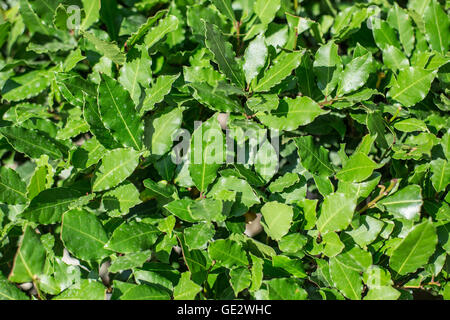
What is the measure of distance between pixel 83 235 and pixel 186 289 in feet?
1.03

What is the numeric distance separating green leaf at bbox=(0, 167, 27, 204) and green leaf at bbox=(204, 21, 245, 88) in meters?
0.71

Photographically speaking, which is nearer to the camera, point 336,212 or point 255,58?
point 336,212

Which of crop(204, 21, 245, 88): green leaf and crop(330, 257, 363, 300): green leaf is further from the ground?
crop(204, 21, 245, 88): green leaf

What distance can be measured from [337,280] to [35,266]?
82cm

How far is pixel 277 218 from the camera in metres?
1.15

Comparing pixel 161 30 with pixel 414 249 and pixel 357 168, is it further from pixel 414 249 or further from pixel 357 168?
pixel 414 249

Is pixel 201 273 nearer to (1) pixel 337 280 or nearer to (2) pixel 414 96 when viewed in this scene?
(1) pixel 337 280

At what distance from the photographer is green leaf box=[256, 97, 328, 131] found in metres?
1.18

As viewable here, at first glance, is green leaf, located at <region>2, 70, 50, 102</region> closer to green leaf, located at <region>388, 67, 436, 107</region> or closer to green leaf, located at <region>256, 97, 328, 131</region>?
green leaf, located at <region>256, 97, 328, 131</region>

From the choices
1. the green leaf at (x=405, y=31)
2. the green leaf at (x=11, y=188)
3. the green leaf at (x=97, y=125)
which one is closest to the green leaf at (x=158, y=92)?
the green leaf at (x=97, y=125)

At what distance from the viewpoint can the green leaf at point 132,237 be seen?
1.11 m

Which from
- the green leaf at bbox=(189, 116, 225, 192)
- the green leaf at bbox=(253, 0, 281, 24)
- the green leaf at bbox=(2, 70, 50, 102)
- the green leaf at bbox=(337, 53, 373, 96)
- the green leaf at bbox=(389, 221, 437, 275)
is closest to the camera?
the green leaf at bbox=(389, 221, 437, 275)

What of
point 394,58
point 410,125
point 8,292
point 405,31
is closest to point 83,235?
point 8,292

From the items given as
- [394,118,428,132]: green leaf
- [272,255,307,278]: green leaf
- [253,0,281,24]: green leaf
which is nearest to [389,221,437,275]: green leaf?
[272,255,307,278]: green leaf
